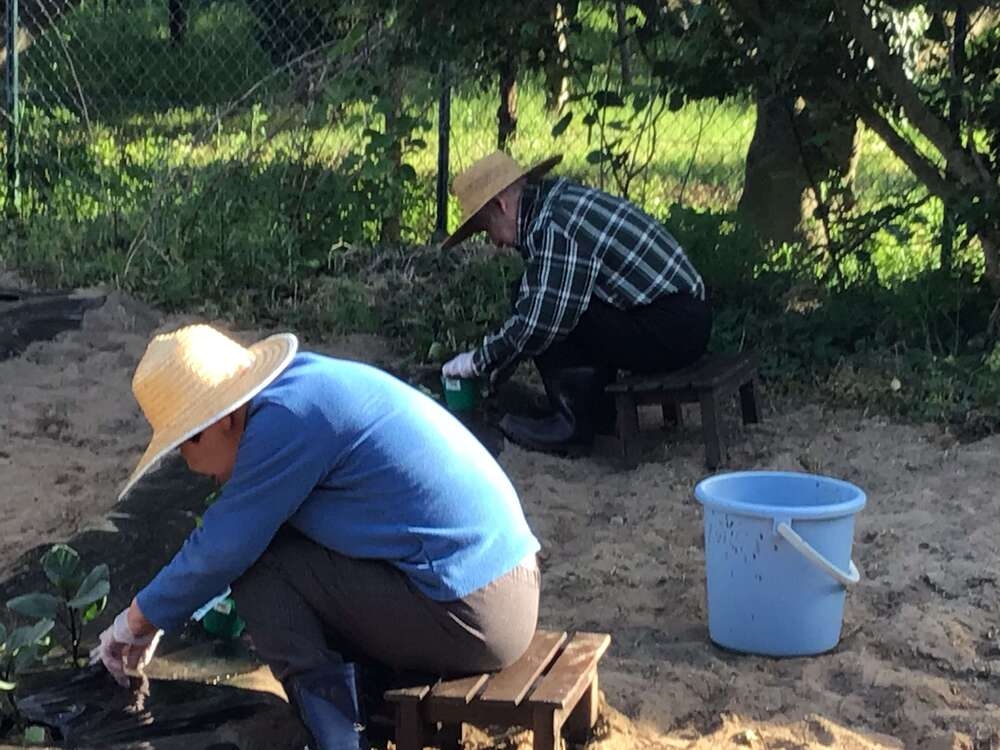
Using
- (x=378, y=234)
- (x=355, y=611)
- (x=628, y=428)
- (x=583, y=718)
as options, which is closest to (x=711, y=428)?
(x=628, y=428)

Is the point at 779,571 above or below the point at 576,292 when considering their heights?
below

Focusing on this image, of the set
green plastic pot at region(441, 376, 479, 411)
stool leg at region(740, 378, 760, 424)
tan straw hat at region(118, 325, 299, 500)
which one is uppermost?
tan straw hat at region(118, 325, 299, 500)

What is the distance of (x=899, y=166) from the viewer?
7777 mm

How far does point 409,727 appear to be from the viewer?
2.86 meters

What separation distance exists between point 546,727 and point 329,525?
56 cm

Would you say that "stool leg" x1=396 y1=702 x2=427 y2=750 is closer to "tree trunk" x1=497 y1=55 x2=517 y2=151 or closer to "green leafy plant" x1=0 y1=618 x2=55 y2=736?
"green leafy plant" x1=0 y1=618 x2=55 y2=736

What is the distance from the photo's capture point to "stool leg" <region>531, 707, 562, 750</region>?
280 cm

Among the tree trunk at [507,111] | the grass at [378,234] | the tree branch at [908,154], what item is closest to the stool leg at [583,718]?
the grass at [378,234]

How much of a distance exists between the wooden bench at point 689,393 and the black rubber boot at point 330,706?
8.34ft

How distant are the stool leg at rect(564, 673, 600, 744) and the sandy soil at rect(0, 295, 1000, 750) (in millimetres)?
34

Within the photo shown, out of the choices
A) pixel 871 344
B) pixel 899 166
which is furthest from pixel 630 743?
pixel 899 166

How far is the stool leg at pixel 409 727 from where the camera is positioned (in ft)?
9.34

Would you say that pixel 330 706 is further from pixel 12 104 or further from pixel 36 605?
pixel 12 104

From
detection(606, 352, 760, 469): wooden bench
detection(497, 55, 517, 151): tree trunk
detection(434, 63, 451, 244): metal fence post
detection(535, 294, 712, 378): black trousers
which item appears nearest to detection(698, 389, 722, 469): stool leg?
detection(606, 352, 760, 469): wooden bench
